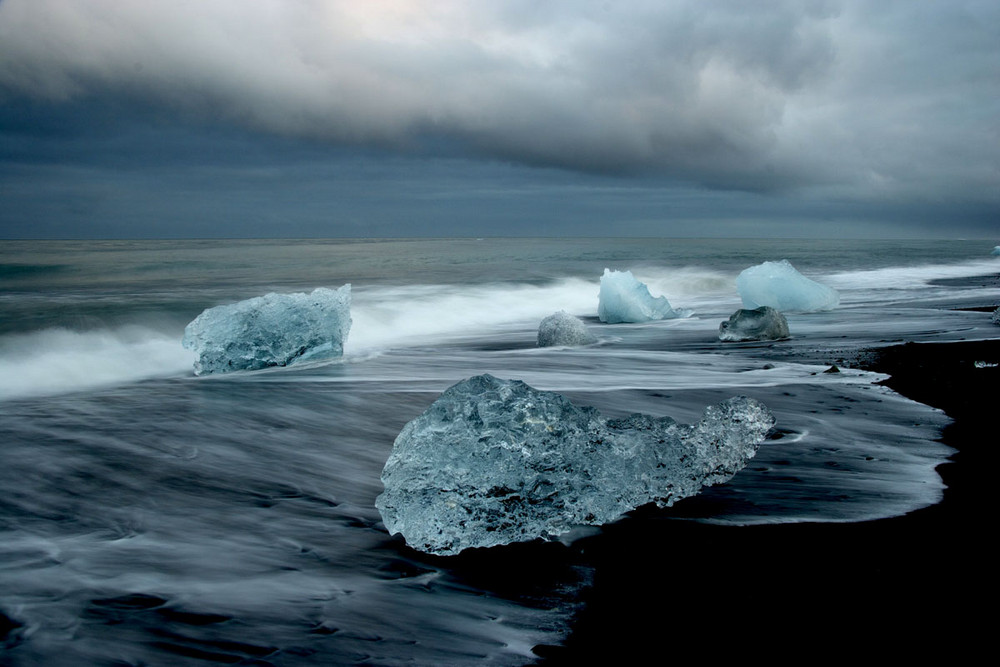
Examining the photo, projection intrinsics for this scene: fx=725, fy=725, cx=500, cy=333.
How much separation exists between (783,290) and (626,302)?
2815 millimetres

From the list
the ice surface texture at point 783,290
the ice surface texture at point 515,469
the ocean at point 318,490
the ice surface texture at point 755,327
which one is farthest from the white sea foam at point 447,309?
the ice surface texture at point 515,469

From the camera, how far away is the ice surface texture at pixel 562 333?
937 centimetres

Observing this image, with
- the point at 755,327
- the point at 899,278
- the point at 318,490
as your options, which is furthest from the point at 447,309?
the point at 899,278

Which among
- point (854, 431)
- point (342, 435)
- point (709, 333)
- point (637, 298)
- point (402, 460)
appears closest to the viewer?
point (402, 460)

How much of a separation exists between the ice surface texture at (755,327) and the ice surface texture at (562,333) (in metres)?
1.78

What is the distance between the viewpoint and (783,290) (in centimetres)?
1251

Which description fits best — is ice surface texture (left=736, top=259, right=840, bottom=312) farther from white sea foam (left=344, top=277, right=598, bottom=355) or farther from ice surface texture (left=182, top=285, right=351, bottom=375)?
ice surface texture (left=182, top=285, right=351, bottom=375)

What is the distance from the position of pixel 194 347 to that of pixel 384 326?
5787mm

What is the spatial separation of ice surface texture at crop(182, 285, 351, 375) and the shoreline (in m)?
5.61

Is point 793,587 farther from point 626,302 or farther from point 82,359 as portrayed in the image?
point 626,302

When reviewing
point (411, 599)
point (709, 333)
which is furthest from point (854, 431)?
point (709, 333)

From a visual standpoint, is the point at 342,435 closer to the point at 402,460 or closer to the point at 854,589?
the point at 402,460

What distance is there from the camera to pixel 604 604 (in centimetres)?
224

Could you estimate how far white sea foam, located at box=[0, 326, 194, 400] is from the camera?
292 inches
